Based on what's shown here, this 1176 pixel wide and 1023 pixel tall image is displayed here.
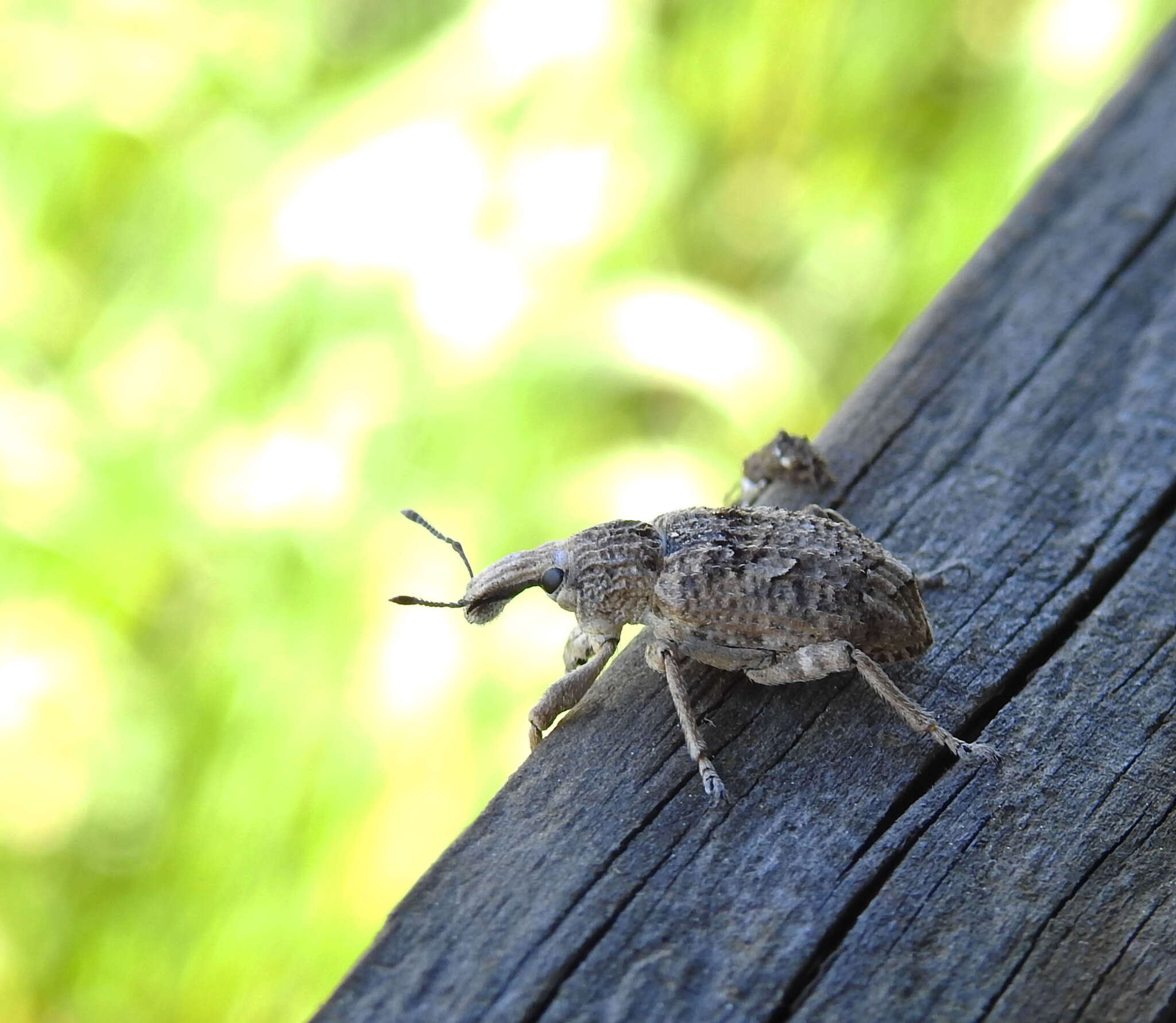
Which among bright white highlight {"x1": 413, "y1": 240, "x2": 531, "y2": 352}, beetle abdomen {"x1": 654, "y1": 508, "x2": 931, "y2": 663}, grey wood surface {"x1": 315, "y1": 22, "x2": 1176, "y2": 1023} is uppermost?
bright white highlight {"x1": 413, "y1": 240, "x2": 531, "y2": 352}

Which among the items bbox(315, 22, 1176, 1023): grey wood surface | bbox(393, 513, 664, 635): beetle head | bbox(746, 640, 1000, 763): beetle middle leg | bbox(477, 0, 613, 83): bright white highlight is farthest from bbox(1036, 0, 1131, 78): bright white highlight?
bbox(746, 640, 1000, 763): beetle middle leg

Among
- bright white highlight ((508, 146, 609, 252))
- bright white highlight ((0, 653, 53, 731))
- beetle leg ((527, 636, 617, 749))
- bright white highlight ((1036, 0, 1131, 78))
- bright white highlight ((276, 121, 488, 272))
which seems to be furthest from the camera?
bright white highlight ((1036, 0, 1131, 78))

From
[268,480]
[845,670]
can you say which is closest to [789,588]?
[845,670]

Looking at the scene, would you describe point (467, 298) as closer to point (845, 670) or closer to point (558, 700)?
point (558, 700)

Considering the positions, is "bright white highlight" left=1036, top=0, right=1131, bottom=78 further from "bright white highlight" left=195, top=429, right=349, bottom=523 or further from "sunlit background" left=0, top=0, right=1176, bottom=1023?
"bright white highlight" left=195, top=429, right=349, bottom=523

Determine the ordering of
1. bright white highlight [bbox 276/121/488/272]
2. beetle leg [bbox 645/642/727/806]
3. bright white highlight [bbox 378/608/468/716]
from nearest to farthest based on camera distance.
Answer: beetle leg [bbox 645/642/727/806] < bright white highlight [bbox 378/608/468/716] < bright white highlight [bbox 276/121/488/272]

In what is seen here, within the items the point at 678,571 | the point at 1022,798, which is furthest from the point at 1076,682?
the point at 678,571

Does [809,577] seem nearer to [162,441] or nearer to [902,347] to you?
[902,347]

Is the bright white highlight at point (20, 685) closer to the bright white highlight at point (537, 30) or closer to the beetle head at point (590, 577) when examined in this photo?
the beetle head at point (590, 577)
